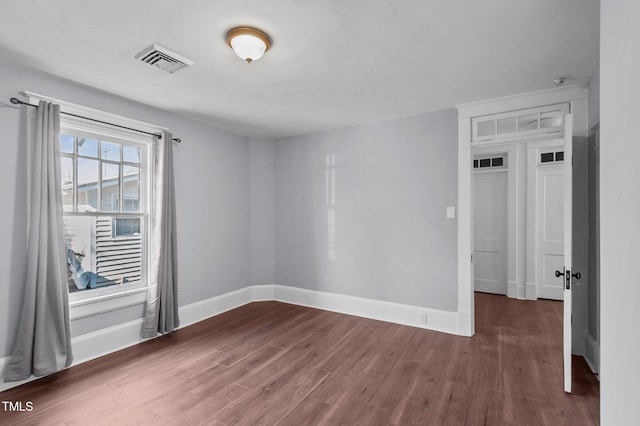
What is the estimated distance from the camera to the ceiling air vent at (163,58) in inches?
91.7

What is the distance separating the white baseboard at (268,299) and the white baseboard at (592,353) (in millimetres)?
1095

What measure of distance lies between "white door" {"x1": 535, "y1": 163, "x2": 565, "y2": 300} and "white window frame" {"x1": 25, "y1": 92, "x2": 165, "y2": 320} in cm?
569

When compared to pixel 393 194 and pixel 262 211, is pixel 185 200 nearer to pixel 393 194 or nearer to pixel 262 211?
pixel 262 211

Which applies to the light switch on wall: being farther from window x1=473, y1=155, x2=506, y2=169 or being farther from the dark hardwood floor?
window x1=473, y1=155, x2=506, y2=169

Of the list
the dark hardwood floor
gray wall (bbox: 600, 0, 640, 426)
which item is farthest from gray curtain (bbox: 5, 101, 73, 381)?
gray wall (bbox: 600, 0, 640, 426)

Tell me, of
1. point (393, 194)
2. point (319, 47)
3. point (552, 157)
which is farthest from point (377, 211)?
point (552, 157)

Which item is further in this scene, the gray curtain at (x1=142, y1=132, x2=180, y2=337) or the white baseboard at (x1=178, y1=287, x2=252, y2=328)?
the white baseboard at (x1=178, y1=287, x2=252, y2=328)

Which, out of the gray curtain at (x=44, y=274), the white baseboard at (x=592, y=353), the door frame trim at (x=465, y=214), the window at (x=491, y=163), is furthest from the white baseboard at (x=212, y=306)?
the window at (x=491, y=163)

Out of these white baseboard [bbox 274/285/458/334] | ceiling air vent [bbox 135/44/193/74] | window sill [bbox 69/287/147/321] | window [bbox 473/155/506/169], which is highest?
ceiling air vent [bbox 135/44/193/74]

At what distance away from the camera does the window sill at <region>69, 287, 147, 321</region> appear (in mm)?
2945

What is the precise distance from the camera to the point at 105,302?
124 inches

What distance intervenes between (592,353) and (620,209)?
2.40 meters

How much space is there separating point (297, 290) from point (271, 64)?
338 centimetres

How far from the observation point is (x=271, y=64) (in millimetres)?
2566
